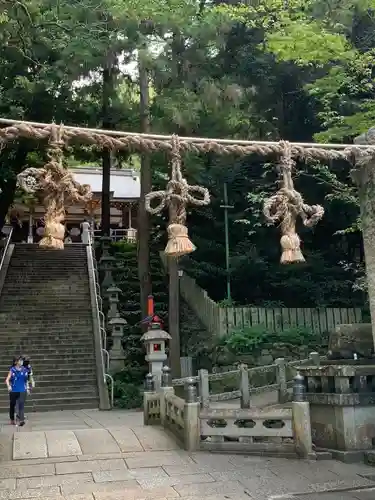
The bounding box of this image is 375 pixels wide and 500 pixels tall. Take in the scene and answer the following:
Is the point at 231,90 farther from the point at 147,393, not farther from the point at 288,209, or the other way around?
the point at 288,209

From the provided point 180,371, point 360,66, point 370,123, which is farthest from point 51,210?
point 180,371

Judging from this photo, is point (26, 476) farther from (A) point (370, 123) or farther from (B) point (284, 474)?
(A) point (370, 123)

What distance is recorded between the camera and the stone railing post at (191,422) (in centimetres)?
862

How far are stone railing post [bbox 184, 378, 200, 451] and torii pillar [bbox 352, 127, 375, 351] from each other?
3150 millimetres

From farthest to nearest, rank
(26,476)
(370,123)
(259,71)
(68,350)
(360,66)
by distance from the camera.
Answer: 1. (259,71)
2. (68,350)
3. (360,66)
4. (370,123)
5. (26,476)

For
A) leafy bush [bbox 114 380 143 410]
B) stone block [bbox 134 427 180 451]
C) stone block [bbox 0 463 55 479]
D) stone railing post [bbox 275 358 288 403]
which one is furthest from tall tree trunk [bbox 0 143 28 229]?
stone block [bbox 0 463 55 479]

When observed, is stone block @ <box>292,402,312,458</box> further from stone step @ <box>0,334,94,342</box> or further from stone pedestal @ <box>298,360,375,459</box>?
stone step @ <box>0,334,94,342</box>

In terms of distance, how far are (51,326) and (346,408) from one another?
12693mm

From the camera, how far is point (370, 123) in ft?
39.5

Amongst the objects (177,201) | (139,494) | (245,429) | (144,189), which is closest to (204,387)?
(245,429)

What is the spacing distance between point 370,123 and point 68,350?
1166cm

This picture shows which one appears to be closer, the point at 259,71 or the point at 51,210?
the point at 51,210

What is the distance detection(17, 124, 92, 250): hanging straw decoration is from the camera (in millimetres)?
5762

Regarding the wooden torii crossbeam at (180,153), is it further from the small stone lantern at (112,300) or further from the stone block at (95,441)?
the small stone lantern at (112,300)
